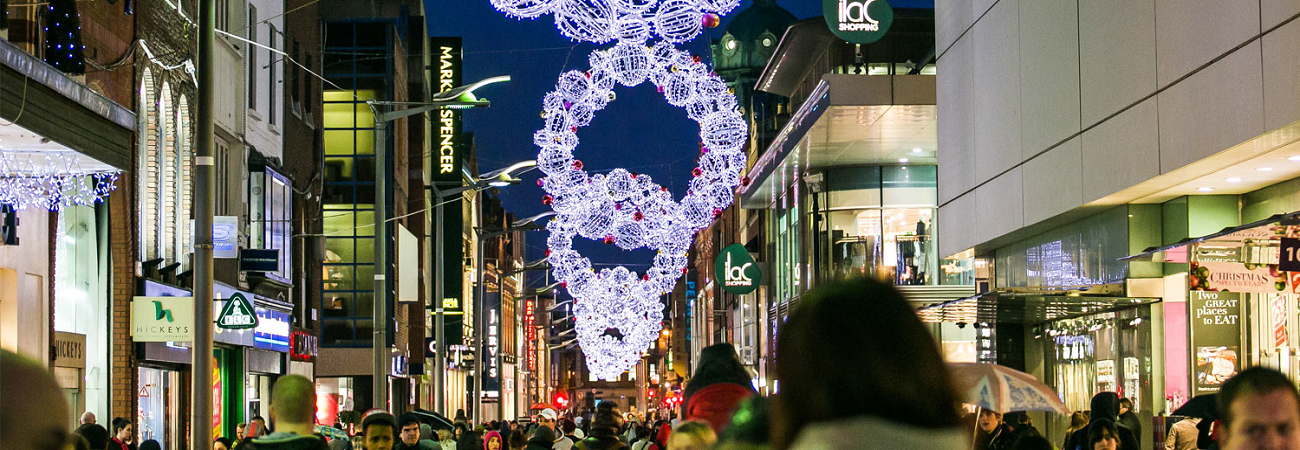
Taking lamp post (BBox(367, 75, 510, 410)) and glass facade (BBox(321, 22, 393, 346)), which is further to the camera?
glass facade (BBox(321, 22, 393, 346))

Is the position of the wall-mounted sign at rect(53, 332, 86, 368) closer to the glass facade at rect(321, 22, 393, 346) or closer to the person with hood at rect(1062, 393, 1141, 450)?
the person with hood at rect(1062, 393, 1141, 450)

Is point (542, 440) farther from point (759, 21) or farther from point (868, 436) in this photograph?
point (759, 21)

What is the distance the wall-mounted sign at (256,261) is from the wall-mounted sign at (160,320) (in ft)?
16.4

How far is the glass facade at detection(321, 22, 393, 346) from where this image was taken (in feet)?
178

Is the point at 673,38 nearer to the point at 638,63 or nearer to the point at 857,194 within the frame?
the point at 638,63

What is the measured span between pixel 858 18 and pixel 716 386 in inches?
967

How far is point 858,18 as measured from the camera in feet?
100

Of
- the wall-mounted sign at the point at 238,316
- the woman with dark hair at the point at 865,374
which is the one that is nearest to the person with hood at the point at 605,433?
the wall-mounted sign at the point at 238,316

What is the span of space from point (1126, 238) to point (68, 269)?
1492cm

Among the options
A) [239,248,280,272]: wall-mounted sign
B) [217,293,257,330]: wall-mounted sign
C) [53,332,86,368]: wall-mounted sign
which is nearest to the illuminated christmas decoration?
[217,293,257,330]: wall-mounted sign

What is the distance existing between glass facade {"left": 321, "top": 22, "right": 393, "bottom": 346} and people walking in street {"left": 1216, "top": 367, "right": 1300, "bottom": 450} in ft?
164

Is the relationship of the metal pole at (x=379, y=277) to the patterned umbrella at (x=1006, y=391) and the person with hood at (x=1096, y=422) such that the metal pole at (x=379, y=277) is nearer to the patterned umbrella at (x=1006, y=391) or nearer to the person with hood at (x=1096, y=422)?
the person with hood at (x=1096, y=422)

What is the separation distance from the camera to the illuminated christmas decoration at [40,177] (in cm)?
1677

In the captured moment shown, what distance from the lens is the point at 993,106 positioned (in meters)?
24.9
